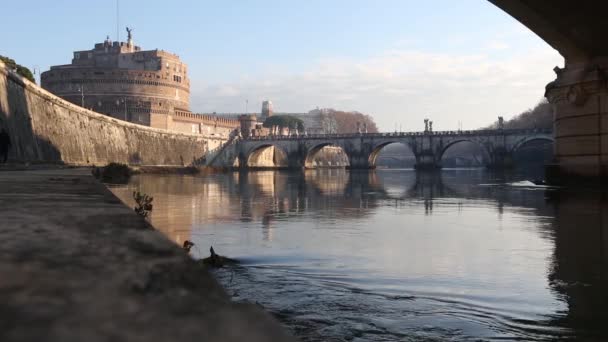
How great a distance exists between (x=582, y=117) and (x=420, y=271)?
1336 centimetres

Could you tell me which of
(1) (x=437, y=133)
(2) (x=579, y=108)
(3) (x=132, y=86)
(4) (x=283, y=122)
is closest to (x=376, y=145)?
(1) (x=437, y=133)

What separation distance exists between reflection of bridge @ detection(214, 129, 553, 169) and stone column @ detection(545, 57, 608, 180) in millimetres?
58269

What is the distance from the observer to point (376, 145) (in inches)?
3469

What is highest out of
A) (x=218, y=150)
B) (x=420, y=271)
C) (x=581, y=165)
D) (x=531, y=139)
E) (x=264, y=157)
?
(x=531, y=139)

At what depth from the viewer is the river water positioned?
179 inches

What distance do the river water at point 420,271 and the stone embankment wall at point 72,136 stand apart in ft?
52.4

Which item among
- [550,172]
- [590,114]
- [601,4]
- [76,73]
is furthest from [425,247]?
[76,73]

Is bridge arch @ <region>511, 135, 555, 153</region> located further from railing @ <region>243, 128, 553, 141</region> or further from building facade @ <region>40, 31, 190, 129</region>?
building facade @ <region>40, 31, 190, 129</region>

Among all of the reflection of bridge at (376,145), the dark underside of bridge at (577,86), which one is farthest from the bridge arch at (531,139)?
the dark underside of bridge at (577,86)

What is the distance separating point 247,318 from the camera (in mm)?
1229

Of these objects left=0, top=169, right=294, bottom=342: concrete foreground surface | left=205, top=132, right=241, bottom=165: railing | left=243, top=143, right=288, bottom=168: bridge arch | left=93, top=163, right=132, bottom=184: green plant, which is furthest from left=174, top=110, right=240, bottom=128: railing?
left=0, top=169, right=294, bottom=342: concrete foreground surface

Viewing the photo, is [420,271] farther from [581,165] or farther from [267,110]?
[267,110]

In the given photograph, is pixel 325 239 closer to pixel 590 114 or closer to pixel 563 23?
pixel 563 23

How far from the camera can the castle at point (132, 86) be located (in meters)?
80.9
